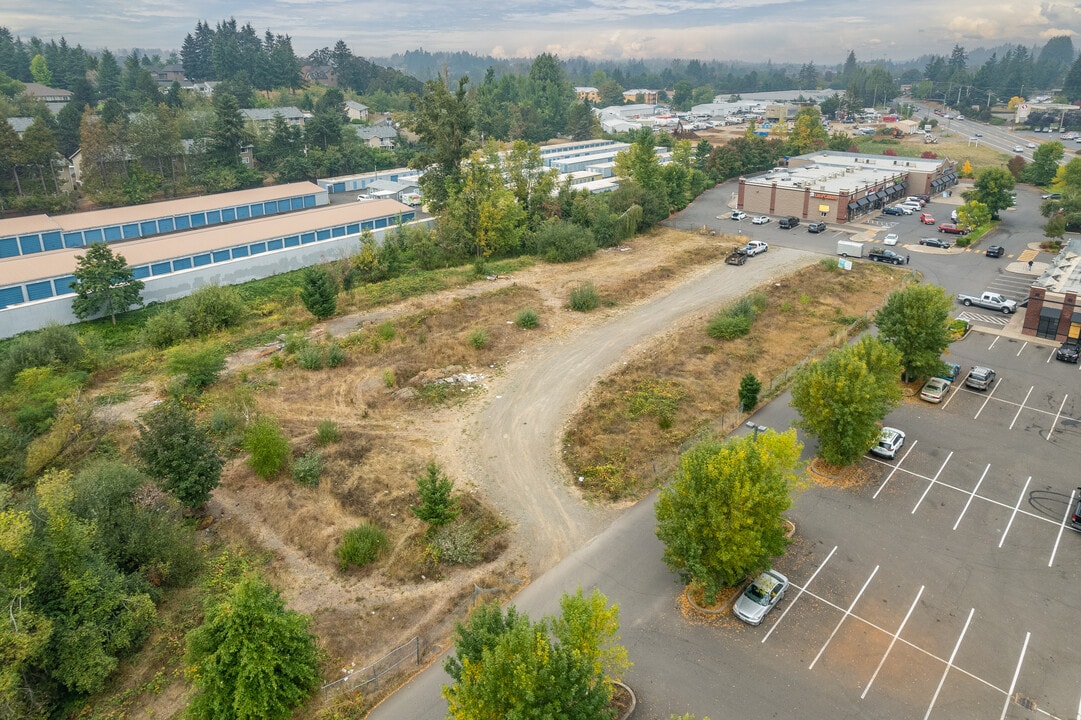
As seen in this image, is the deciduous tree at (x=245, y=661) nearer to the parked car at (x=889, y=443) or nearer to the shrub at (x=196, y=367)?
the shrub at (x=196, y=367)

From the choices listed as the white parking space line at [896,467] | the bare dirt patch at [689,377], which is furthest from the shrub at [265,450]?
the white parking space line at [896,467]

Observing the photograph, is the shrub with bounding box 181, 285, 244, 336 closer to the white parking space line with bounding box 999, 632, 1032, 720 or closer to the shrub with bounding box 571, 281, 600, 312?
the shrub with bounding box 571, 281, 600, 312

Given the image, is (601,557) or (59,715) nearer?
(59,715)

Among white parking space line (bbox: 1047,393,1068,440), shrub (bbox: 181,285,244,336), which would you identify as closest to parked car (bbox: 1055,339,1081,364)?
white parking space line (bbox: 1047,393,1068,440)

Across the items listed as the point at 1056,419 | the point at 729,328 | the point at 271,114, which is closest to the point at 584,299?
the point at 729,328

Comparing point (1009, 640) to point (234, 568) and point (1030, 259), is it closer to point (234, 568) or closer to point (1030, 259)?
point (234, 568)

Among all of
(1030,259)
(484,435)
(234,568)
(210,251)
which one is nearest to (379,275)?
(210,251)

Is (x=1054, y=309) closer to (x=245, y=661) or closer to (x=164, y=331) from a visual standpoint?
(x=245, y=661)
